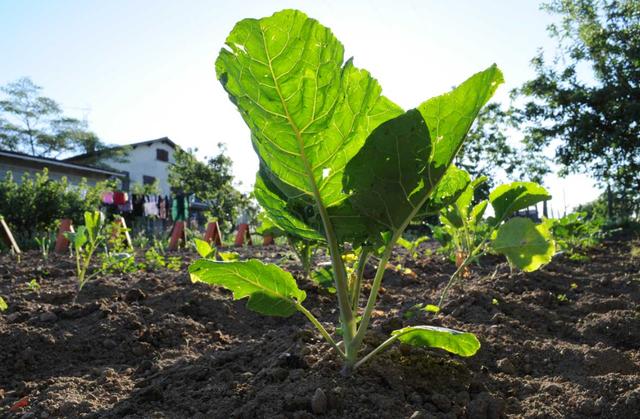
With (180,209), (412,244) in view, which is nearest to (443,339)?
(412,244)

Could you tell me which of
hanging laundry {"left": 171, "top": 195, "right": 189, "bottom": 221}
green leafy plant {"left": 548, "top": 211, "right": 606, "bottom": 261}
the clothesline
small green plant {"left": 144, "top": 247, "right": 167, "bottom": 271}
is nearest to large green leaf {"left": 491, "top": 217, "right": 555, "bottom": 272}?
small green plant {"left": 144, "top": 247, "right": 167, "bottom": 271}

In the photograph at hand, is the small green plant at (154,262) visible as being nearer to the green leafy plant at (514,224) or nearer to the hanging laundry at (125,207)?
the green leafy plant at (514,224)

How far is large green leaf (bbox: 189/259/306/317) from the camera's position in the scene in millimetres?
1547

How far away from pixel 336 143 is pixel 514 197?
0.95 metres

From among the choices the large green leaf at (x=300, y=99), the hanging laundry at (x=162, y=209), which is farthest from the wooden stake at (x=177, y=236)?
the hanging laundry at (x=162, y=209)

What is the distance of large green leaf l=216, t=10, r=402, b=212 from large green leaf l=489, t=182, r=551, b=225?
830 mm

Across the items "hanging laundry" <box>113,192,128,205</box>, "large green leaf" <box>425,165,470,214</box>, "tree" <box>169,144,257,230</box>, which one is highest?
"tree" <box>169,144,257,230</box>

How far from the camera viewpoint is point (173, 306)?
2896 mm

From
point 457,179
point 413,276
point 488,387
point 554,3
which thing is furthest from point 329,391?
point 554,3

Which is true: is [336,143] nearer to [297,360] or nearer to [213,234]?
[297,360]

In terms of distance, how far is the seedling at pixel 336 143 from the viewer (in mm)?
1351

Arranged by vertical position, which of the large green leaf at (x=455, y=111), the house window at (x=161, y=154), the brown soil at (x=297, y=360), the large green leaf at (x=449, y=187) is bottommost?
the brown soil at (x=297, y=360)

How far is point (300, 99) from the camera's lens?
140 cm

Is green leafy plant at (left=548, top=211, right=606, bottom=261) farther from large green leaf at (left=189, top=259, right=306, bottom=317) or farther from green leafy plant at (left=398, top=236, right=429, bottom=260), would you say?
large green leaf at (left=189, top=259, right=306, bottom=317)
